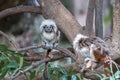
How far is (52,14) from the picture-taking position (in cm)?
208

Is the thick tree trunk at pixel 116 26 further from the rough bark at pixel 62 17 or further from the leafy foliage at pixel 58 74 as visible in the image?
the leafy foliage at pixel 58 74

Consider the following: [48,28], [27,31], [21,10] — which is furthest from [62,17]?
[27,31]

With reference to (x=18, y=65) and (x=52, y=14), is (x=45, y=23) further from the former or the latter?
(x=52, y=14)

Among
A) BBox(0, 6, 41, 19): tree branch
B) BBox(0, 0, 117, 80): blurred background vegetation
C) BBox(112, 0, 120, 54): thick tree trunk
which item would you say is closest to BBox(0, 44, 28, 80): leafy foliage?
BBox(0, 0, 117, 80): blurred background vegetation

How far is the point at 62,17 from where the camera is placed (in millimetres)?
2051

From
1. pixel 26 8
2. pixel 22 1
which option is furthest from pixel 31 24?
pixel 26 8

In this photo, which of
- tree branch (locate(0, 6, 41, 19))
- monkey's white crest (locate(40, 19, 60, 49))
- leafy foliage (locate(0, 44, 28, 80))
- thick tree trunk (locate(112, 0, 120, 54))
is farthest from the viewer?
tree branch (locate(0, 6, 41, 19))

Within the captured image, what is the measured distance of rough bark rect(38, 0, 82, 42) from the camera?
6.56 ft

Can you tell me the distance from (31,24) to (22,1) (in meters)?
1.58

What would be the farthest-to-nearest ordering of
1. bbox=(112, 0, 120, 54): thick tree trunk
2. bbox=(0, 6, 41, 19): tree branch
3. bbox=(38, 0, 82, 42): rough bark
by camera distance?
bbox=(0, 6, 41, 19): tree branch, bbox=(38, 0, 82, 42): rough bark, bbox=(112, 0, 120, 54): thick tree trunk

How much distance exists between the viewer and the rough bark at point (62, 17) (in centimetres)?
200

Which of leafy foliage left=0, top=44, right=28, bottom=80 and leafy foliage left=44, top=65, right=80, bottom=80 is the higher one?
leafy foliage left=0, top=44, right=28, bottom=80

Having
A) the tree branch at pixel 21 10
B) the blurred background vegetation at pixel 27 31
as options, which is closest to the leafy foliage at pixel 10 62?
the blurred background vegetation at pixel 27 31

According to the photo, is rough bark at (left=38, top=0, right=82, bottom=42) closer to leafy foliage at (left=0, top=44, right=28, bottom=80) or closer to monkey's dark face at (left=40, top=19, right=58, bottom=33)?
monkey's dark face at (left=40, top=19, right=58, bottom=33)
